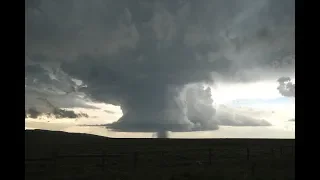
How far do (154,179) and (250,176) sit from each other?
4.64m

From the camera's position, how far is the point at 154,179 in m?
16.0

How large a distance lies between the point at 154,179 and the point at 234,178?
3.67m
